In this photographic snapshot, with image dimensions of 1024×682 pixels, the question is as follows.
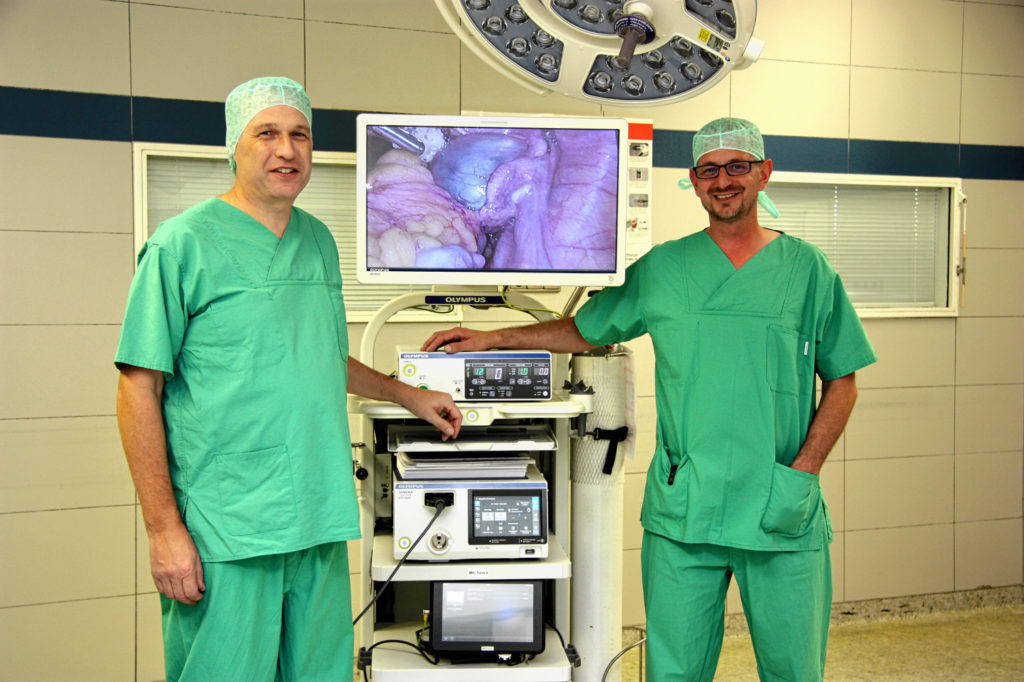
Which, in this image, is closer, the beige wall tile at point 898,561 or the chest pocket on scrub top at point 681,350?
the chest pocket on scrub top at point 681,350

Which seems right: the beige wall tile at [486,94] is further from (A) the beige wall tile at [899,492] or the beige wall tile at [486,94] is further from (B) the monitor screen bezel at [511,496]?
(A) the beige wall tile at [899,492]

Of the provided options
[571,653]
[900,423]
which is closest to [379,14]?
[571,653]

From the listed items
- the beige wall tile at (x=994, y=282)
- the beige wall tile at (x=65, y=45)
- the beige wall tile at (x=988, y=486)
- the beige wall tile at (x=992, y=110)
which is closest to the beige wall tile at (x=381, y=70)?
the beige wall tile at (x=65, y=45)

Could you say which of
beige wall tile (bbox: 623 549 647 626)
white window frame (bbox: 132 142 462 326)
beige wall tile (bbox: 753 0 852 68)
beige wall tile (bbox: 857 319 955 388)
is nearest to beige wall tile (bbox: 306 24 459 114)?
white window frame (bbox: 132 142 462 326)

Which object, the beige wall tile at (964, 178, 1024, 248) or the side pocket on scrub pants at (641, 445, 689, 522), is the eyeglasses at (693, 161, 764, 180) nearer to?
the side pocket on scrub pants at (641, 445, 689, 522)

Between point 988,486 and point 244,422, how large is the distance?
3.52 metres

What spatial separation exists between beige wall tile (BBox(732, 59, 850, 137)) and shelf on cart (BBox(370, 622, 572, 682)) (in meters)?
2.34

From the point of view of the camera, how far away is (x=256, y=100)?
1798 millimetres

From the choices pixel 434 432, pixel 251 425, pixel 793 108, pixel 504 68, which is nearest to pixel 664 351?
pixel 434 432

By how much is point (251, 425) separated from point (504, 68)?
3.15 ft

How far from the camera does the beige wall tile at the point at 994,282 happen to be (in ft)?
12.9

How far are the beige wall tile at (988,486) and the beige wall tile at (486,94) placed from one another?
2367 millimetres

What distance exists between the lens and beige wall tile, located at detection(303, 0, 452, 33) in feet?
10.5

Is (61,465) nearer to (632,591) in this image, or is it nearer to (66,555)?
(66,555)
